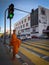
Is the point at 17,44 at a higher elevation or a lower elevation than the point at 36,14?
lower

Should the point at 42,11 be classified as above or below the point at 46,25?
above

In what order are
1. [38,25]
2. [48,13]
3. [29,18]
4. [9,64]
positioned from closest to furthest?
[9,64] < [38,25] < [48,13] < [29,18]

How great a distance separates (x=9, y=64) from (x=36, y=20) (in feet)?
210

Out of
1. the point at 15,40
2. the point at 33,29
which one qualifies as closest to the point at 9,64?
the point at 15,40

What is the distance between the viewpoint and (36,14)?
234 feet

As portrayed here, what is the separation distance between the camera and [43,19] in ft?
237

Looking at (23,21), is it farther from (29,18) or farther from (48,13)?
(48,13)

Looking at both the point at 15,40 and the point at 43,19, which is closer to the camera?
the point at 15,40

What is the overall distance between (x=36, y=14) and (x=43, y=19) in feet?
11.3

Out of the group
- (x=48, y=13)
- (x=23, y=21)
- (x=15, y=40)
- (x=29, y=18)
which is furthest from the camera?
(x=23, y=21)

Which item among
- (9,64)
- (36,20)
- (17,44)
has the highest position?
(36,20)

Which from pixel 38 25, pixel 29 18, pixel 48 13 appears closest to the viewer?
pixel 38 25

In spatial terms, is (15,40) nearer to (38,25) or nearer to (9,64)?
(9,64)

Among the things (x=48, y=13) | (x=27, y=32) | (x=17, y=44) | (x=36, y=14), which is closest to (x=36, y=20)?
(x=36, y=14)
